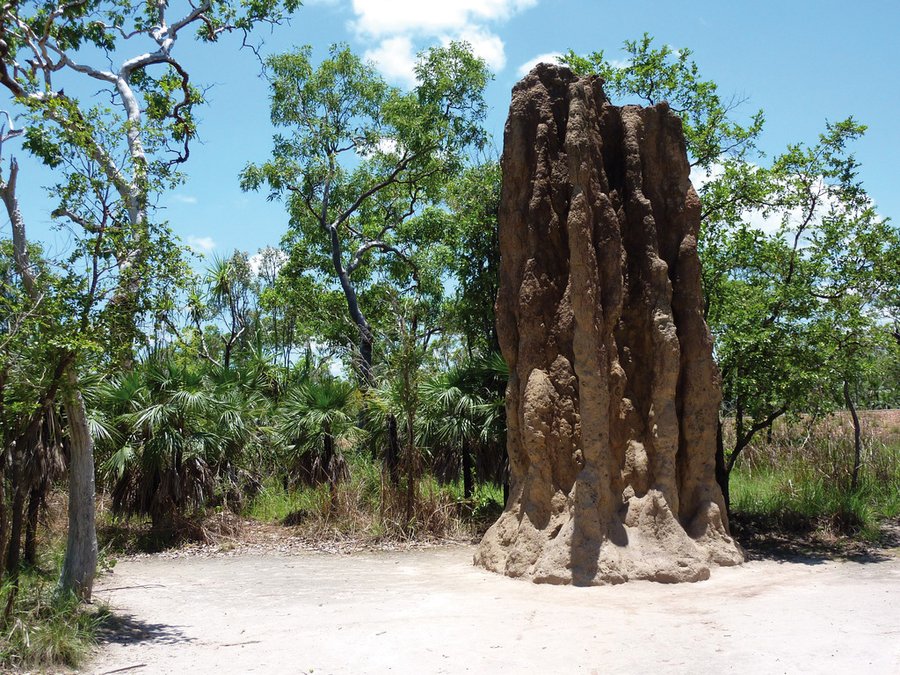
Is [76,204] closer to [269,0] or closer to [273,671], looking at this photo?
[273,671]

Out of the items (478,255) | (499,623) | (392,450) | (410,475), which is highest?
(478,255)

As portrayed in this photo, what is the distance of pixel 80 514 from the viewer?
7789 mm

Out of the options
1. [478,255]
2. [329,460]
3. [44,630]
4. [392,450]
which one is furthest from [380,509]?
[44,630]

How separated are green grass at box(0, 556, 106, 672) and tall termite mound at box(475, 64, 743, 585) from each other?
4.75 m

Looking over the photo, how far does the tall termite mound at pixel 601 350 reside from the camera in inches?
377

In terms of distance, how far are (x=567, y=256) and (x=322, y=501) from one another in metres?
6.04

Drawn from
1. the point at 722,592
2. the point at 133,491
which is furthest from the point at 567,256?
the point at 133,491

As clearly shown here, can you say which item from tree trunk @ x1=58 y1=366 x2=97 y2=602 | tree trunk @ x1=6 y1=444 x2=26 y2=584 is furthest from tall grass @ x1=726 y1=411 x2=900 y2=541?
tree trunk @ x1=6 y1=444 x2=26 y2=584

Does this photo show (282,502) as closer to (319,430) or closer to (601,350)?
(319,430)

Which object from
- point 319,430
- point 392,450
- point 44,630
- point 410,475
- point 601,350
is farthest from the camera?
point 319,430

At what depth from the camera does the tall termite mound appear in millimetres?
9578

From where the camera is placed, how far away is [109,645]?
723 cm

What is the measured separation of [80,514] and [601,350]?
6.00m

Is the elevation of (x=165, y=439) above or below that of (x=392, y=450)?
above
